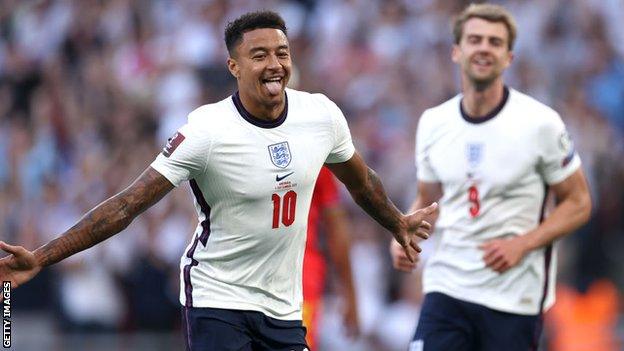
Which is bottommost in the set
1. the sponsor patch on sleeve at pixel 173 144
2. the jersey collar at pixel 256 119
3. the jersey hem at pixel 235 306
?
the jersey hem at pixel 235 306

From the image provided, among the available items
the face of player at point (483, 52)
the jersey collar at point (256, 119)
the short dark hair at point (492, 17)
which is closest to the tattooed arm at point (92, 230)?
the jersey collar at point (256, 119)

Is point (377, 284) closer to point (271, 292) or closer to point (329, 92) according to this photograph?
point (329, 92)

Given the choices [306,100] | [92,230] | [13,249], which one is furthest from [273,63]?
[13,249]

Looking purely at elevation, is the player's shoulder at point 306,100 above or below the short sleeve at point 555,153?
above

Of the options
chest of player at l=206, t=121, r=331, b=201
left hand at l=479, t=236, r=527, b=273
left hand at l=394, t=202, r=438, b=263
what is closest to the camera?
chest of player at l=206, t=121, r=331, b=201

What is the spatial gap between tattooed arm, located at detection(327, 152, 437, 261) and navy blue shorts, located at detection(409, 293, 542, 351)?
1254 mm

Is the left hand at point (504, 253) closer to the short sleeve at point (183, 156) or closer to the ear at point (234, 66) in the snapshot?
the ear at point (234, 66)

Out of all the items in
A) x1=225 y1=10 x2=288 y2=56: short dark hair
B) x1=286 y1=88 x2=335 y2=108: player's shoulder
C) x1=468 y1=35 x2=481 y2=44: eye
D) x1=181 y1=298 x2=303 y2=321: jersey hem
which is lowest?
x1=181 y1=298 x2=303 y2=321: jersey hem

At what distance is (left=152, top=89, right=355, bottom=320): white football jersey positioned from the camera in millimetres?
6832

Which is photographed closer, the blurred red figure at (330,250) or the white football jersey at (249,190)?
the white football jersey at (249,190)

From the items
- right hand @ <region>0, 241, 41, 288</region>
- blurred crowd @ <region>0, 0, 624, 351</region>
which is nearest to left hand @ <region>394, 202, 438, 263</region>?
right hand @ <region>0, 241, 41, 288</region>

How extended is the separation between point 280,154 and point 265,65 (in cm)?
44

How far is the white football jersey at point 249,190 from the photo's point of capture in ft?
22.4

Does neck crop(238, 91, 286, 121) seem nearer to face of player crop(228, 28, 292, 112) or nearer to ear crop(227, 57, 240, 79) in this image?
face of player crop(228, 28, 292, 112)
